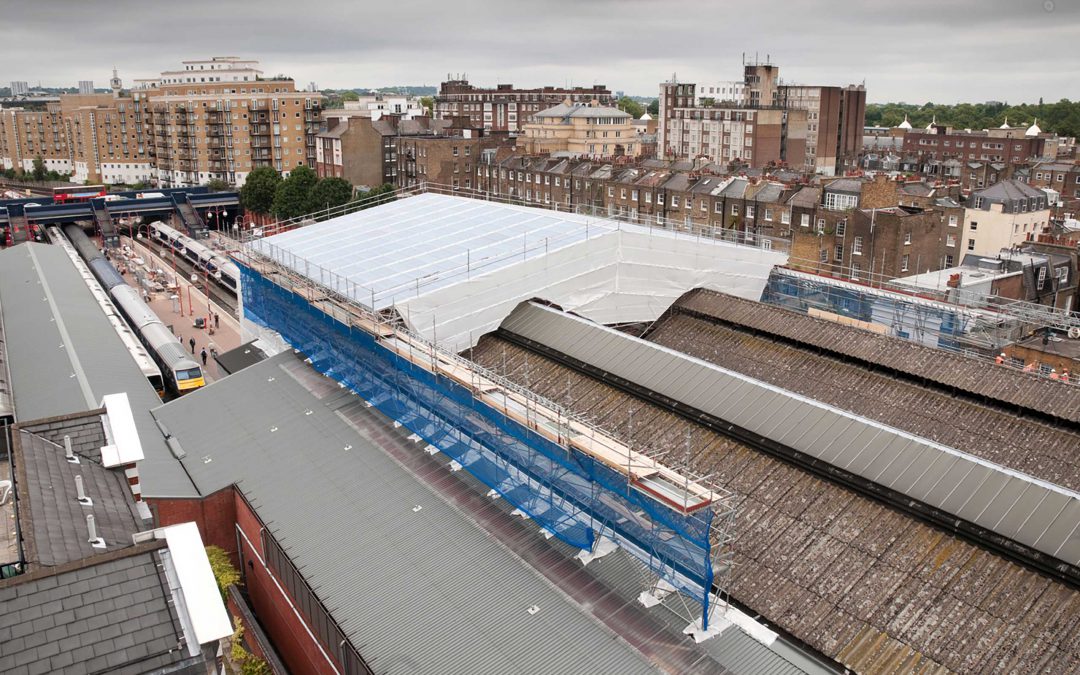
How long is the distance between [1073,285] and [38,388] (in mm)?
47459

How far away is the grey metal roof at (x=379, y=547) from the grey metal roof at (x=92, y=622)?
3.73m

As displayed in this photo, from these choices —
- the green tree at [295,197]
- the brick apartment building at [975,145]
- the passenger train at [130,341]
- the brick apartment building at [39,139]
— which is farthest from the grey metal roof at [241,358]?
the brick apartment building at [39,139]

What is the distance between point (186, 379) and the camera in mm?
36906

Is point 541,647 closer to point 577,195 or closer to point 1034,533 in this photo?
point 1034,533

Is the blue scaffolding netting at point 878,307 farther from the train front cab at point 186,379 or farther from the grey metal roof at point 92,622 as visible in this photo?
the grey metal roof at point 92,622

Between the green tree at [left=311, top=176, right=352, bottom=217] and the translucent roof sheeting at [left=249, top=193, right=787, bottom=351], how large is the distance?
48.0m

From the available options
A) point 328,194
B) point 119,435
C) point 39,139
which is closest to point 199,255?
point 328,194

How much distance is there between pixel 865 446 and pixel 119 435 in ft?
55.4

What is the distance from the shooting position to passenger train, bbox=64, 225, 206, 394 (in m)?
37.1

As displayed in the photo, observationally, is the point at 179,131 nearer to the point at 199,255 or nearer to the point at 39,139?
the point at 39,139

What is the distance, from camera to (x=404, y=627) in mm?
15625

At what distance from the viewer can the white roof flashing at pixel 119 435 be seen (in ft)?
63.3

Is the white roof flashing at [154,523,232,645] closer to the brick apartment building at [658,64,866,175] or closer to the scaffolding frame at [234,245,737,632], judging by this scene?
the scaffolding frame at [234,245,737,632]

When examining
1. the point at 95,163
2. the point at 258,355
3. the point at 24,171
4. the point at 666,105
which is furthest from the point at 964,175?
the point at 24,171
